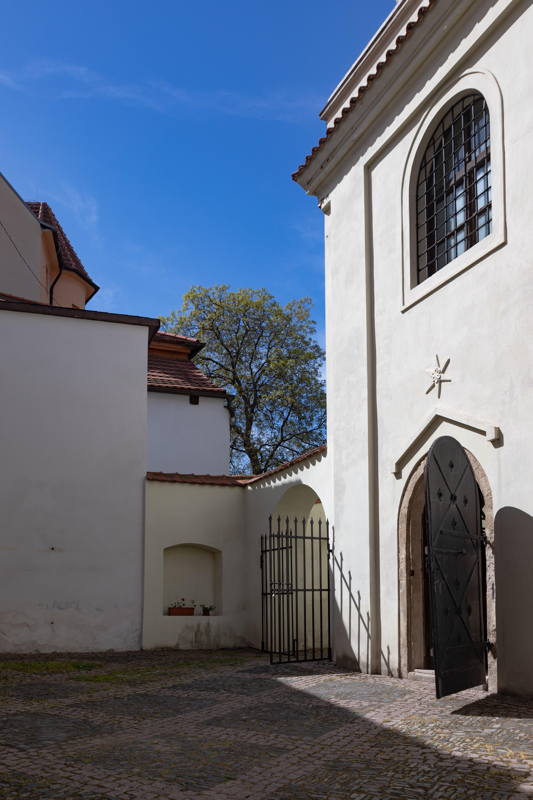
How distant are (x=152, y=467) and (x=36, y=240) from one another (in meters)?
6.85

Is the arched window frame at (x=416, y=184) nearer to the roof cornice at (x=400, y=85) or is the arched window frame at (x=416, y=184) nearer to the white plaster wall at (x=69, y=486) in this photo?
the roof cornice at (x=400, y=85)

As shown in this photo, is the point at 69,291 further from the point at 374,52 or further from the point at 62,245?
the point at 374,52

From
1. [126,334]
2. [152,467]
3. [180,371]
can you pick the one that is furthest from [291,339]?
[126,334]

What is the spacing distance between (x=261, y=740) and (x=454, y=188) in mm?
6445

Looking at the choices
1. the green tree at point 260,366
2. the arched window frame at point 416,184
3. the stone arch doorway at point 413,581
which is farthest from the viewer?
the green tree at point 260,366

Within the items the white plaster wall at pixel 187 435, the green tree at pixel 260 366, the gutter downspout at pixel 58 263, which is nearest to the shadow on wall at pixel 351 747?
the white plaster wall at pixel 187 435

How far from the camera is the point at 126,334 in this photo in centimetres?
1495

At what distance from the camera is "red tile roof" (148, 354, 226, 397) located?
19.7 m

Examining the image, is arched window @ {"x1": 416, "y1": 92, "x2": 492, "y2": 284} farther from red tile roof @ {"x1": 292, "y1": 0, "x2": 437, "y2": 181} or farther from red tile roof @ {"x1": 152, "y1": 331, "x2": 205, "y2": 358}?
red tile roof @ {"x1": 152, "y1": 331, "x2": 205, "y2": 358}

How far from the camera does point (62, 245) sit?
23281mm

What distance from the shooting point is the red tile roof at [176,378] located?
19.7 meters

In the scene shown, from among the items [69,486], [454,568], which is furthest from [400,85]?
[69,486]

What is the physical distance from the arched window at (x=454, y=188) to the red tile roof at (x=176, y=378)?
10720 millimetres

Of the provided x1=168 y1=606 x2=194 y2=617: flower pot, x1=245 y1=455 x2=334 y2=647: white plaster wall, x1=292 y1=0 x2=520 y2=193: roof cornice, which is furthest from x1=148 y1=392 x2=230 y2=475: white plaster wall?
x1=292 y1=0 x2=520 y2=193: roof cornice
